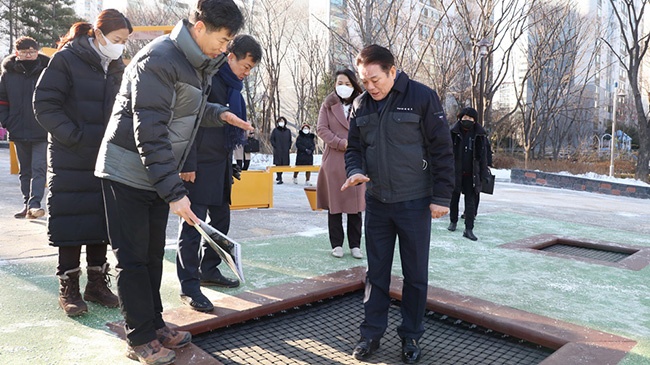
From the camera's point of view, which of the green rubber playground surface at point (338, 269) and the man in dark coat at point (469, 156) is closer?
the green rubber playground surface at point (338, 269)

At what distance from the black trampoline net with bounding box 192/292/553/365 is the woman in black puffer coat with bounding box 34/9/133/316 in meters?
0.85

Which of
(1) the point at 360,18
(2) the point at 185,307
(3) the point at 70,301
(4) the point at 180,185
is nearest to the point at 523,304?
(2) the point at 185,307

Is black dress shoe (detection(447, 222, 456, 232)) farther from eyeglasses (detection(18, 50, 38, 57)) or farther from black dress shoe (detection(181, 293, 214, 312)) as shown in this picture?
eyeglasses (detection(18, 50, 38, 57))

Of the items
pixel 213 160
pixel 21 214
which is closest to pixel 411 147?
pixel 213 160

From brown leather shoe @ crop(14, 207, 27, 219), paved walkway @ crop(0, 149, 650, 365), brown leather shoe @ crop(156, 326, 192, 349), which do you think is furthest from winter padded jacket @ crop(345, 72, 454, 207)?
brown leather shoe @ crop(14, 207, 27, 219)

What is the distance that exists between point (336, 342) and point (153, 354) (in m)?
1.00

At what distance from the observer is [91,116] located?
3.06 m

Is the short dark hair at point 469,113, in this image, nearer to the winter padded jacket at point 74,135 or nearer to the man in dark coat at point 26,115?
the winter padded jacket at point 74,135

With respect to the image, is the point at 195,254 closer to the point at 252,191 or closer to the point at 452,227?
the point at 452,227

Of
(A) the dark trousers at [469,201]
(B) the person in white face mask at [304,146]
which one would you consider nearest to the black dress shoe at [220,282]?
(A) the dark trousers at [469,201]

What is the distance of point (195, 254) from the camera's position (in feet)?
11.4

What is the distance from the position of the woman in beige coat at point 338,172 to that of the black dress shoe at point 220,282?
1250 millimetres

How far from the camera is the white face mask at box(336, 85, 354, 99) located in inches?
178

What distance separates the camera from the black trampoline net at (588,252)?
223 inches
